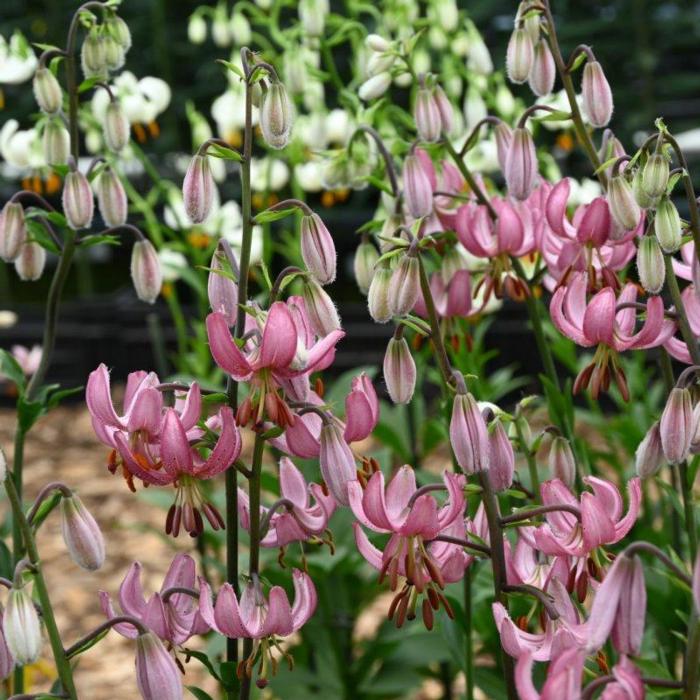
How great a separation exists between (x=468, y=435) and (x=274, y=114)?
38cm

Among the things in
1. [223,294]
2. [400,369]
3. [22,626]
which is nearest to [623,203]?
[400,369]

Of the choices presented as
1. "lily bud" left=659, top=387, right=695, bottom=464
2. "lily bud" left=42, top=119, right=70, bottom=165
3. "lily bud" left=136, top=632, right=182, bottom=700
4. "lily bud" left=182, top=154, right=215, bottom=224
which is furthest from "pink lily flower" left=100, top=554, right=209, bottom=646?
"lily bud" left=42, top=119, right=70, bottom=165

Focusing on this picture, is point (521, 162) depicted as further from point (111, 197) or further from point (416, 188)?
point (111, 197)

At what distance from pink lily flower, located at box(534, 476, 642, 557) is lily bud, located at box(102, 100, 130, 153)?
827 millimetres

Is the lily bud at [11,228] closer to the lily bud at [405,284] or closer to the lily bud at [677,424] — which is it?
the lily bud at [405,284]

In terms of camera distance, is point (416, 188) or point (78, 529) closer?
point (78, 529)

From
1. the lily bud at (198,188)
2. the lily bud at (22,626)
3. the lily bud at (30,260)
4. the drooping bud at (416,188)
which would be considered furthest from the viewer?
the lily bud at (30,260)

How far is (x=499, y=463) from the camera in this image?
1.19 metres

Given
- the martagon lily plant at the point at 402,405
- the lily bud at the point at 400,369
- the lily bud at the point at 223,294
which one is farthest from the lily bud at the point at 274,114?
the lily bud at the point at 400,369

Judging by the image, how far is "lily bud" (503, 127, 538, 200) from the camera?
1487 mm

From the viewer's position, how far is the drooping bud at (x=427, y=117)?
1.67 m

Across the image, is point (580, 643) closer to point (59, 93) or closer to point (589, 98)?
point (589, 98)

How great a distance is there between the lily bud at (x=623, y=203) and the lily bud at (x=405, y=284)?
0.24m

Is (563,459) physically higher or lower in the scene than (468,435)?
lower
